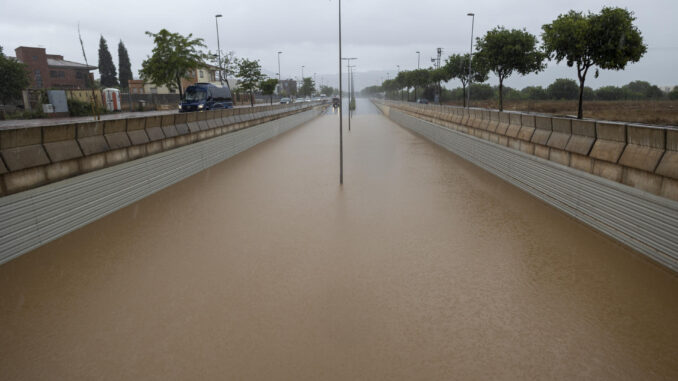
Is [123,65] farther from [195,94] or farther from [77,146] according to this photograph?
[77,146]

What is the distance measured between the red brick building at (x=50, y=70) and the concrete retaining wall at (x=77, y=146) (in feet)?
236

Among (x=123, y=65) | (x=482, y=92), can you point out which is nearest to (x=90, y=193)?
(x=123, y=65)

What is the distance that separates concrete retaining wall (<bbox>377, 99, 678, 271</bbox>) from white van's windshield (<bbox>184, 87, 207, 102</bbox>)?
88.8ft

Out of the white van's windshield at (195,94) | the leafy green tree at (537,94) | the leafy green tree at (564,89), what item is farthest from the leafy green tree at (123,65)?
the leafy green tree at (564,89)

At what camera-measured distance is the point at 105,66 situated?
9100cm

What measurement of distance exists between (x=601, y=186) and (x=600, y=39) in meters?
26.5

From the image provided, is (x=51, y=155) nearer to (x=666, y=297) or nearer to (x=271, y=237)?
(x=271, y=237)

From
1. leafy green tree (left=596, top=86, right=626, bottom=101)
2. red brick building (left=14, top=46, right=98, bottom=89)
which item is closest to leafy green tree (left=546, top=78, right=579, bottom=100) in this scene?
leafy green tree (left=596, top=86, right=626, bottom=101)

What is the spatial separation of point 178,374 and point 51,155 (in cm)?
576

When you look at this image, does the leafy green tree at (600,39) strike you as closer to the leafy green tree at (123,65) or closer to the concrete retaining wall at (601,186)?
the concrete retaining wall at (601,186)

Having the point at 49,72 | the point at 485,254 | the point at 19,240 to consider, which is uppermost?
the point at 49,72

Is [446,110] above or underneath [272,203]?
above

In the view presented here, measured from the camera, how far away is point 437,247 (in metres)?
6.89

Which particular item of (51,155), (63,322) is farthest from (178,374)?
(51,155)
